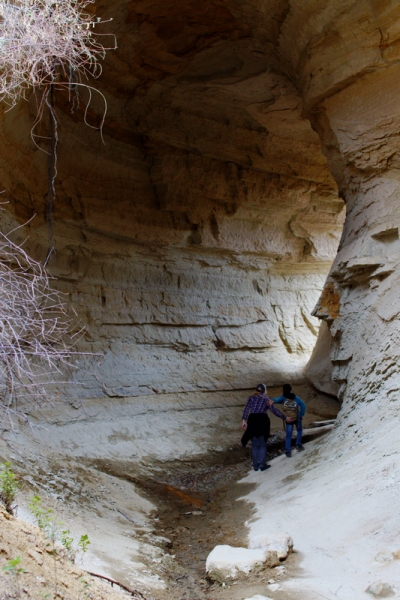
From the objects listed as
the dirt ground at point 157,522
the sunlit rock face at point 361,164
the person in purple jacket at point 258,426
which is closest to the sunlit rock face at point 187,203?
the sunlit rock face at point 361,164

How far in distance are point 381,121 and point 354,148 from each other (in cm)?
48

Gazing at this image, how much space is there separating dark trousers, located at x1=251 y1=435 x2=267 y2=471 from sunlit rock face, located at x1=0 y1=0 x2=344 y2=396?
2836 millimetres

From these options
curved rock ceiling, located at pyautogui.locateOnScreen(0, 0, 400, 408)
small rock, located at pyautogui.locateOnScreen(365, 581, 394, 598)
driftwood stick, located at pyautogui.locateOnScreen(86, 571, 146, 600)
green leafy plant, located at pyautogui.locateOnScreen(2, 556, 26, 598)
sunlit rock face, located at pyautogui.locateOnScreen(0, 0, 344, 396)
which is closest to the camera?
green leafy plant, located at pyautogui.locateOnScreen(2, 556, 26, 598)

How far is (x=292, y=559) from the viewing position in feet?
13.0

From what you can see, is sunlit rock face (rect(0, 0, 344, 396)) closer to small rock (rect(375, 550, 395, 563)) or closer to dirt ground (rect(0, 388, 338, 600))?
dirt ground (rect(0, 388, 338, 600))

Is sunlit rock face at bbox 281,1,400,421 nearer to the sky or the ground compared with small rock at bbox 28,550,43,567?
nearer to the sky

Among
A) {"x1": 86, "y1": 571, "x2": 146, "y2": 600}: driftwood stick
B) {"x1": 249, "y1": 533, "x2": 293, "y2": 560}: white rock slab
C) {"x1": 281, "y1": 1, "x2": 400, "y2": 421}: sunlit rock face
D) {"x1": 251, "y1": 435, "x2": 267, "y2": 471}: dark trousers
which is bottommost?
{"x1": 86, "y1": 571, "x2": 146, "y2": 600}: driftwood stick

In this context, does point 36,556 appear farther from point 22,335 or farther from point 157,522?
point 157,522

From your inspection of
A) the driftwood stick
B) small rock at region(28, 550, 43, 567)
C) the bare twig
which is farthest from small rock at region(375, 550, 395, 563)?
the bare twig

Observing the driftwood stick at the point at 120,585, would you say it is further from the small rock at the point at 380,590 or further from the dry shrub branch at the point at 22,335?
the small rock at the point at 380,590

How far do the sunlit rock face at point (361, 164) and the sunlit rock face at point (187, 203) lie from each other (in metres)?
0.87

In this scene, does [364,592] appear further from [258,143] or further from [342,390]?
[258,143]

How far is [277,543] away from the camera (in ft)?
13.3

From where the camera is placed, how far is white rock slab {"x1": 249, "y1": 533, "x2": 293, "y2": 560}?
395 cm
